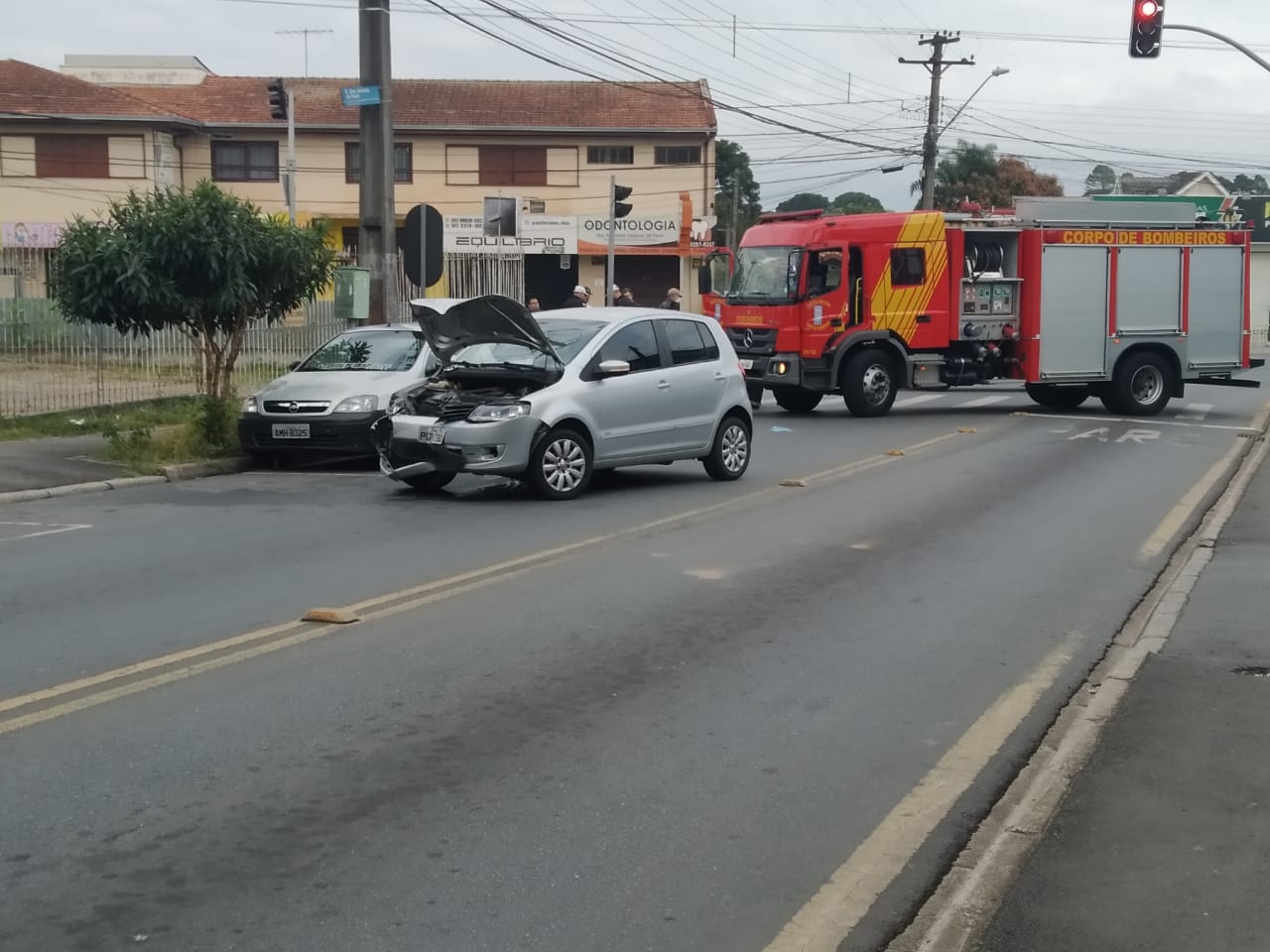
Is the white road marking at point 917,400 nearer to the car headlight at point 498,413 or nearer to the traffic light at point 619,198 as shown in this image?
the traffic light at point 619,198

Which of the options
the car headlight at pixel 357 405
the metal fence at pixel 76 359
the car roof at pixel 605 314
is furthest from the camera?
the metal fence at pixel 76 359

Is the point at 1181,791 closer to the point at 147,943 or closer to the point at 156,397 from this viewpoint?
the point at 147,943

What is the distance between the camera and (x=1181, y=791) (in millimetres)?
5637

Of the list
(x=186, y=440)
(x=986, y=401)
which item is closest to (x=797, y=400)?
(x=986, y=401)

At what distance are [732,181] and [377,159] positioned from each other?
77.4 meters

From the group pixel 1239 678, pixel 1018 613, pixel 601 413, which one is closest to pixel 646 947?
pixel 1239 678

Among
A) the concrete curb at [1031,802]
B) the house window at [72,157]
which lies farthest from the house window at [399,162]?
the concrete curb at [1031,802]

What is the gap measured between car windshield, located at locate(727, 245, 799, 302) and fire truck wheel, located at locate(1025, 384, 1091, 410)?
5.18 metres

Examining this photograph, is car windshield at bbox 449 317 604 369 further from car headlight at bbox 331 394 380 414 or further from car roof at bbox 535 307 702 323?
car headlight at bbox 331 394 380 414

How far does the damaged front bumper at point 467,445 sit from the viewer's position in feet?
44.0

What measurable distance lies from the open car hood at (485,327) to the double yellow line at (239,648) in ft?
8.66

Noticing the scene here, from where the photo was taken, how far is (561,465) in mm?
13852

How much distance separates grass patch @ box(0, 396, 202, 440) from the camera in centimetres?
1755

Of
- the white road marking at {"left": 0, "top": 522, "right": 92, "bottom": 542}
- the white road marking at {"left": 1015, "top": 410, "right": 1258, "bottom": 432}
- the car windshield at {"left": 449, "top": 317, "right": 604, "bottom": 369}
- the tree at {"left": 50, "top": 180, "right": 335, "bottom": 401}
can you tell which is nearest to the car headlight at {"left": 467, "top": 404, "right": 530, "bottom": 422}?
the car windshield at {"left": 449, "top": 317, "right": 604, "bottom": 369}
